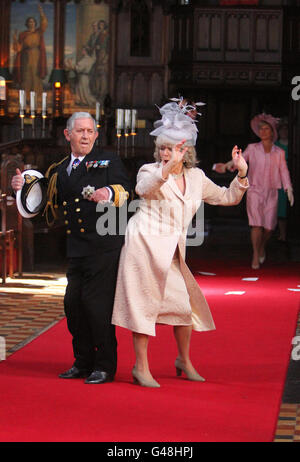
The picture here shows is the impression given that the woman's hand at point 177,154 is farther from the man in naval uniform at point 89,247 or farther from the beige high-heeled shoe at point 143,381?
the beige high-heeled shoe at point 143,381

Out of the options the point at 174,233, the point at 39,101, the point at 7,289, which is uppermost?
the point at 39,101

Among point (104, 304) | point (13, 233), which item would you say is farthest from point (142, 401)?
point (13, 233)

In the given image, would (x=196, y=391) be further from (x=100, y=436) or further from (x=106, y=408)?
(x=100, y=436)

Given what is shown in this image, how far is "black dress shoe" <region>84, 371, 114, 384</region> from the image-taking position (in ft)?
18.7

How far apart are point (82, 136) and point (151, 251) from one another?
77cm

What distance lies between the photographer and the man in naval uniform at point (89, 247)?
5727 millimetres

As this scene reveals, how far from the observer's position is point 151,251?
569 cm

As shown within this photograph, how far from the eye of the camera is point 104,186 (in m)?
5.80

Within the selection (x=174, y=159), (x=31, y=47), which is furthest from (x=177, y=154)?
(x=31, y=47)

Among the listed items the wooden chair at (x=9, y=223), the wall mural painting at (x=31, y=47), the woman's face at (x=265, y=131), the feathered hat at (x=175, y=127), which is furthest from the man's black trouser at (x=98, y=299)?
the wall mural painting at (x=31, y=47)

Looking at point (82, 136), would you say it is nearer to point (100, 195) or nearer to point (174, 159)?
point (100, 195)

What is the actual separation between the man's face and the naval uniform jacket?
0.06 meters

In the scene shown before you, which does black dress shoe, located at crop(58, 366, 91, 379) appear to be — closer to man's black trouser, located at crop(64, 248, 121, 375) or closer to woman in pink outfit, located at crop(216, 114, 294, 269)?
man's black trouser, located at crop(64, 248, 121, 375)
